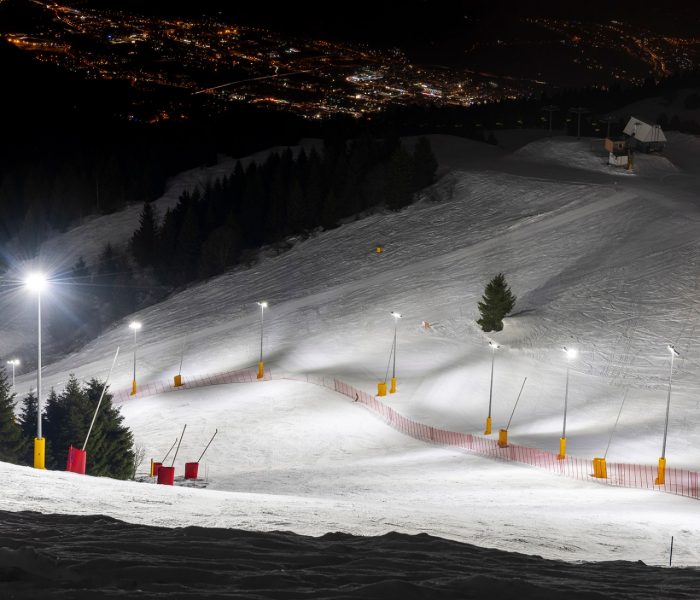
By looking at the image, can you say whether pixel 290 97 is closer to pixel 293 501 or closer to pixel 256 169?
pixel 256 169

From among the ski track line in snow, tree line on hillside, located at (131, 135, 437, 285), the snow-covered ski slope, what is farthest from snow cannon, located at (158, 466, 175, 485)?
tree line on hillside, located at (131, 135, 437, 285)

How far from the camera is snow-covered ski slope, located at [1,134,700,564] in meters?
23.2

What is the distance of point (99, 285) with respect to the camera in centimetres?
9062

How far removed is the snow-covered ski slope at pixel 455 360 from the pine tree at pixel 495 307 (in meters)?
0.93

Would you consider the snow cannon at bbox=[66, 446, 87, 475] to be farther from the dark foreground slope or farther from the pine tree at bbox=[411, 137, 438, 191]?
the pine tree at bbox=[411, 137, 438, 191]

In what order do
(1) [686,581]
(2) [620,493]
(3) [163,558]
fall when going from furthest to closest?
(2) [620,493] < (1) [686,581] < (3) [163,558]

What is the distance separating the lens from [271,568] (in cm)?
1142

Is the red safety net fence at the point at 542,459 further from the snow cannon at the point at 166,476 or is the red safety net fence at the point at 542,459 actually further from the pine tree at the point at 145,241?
the pine tree at the point at 145,241

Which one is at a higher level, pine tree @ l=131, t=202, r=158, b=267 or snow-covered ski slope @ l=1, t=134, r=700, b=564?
pine tree @ l=131, t=202, r=158, b=267

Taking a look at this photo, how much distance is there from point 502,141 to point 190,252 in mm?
42952

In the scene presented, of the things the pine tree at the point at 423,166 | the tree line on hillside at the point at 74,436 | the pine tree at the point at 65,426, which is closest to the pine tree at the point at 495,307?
the tree line on hillside at the point at 74,436

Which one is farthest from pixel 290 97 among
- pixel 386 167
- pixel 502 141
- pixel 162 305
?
pixel 162 305

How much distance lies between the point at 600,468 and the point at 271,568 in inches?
892

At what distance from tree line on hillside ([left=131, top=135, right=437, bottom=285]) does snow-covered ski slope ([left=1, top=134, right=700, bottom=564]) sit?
3637mm
